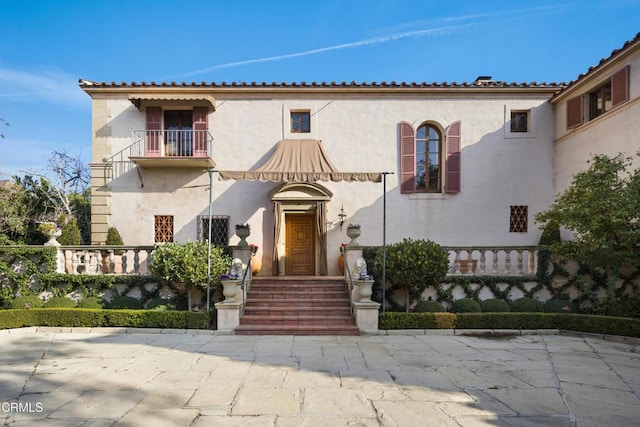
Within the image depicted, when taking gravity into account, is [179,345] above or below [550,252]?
below

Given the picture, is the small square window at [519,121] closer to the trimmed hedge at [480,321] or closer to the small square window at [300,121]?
the trimmed hedge at [480,321]

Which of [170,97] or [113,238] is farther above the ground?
[170,97]

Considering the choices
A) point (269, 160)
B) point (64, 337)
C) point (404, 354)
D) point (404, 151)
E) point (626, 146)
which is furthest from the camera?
point (404, 151)

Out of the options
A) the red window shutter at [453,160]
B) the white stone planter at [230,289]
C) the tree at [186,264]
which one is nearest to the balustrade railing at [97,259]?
the tree at [186,264]

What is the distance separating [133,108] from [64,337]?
8330 millimetres

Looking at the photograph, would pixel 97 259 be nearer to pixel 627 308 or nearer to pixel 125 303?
pixel 125 303

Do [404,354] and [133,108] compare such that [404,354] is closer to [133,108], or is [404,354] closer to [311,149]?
[311,149]

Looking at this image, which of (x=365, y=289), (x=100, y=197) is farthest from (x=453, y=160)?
(x=100, y=197)

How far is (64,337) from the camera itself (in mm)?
8125

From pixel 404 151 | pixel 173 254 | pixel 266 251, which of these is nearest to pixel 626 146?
pixel 404 151

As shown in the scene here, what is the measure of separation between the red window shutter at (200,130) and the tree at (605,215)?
38.8 ft

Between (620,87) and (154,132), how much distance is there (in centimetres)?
1540

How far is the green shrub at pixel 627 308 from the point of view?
28.2 feet

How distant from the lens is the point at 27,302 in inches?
370
